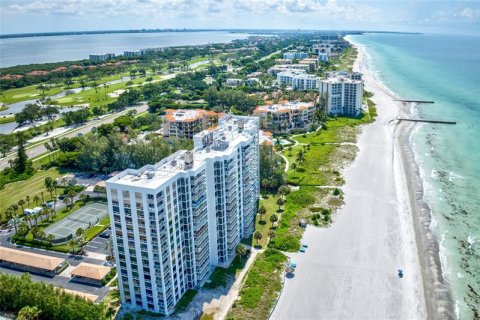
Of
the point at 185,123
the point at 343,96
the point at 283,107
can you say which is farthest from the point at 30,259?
the point at 343,96

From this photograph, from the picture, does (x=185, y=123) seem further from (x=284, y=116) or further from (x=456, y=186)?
(x=456, y=186)

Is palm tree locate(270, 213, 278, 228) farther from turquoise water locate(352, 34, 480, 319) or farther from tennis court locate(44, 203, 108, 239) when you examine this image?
tennis court locate(44, 203, 108, 239)

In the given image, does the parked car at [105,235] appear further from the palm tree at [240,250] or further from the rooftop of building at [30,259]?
the palm tree at [240,250]

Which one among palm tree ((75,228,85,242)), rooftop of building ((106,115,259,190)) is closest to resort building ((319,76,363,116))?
rooftop of building ((106,115,259,190))

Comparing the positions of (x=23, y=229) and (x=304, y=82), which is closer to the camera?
(x=23, y=229)

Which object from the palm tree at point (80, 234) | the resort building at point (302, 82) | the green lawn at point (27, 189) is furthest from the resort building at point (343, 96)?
the palm tree at point (80, 234)
